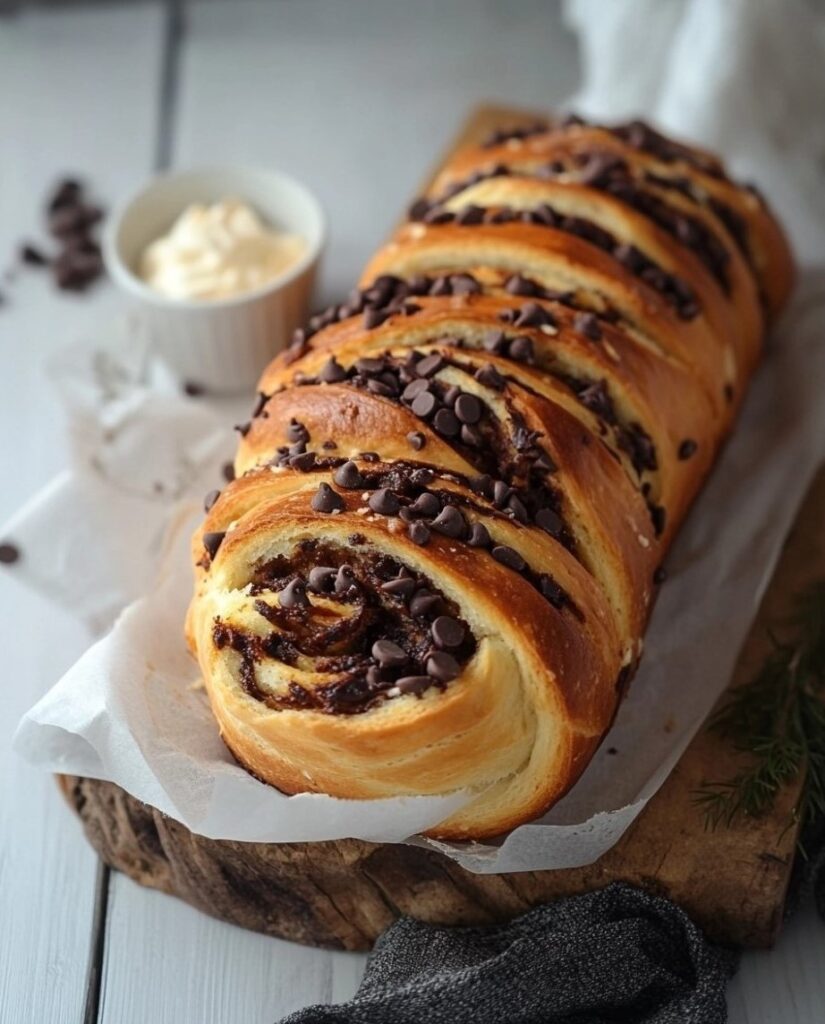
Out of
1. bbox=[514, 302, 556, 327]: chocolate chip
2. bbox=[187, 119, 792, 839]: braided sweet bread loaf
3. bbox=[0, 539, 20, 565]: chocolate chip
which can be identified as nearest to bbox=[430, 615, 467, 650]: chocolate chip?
bbox=[187, 119, 792, 839]: braided sweet bread loaf

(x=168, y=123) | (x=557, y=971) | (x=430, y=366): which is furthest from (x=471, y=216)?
(x=168, y=123)

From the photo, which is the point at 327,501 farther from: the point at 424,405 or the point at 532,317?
the point at 532,317

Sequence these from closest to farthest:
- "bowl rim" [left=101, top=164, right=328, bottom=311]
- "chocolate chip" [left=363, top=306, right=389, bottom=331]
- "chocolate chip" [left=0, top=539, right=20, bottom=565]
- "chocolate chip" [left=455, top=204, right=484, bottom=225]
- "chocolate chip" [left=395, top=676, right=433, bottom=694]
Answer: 1. "chocolate chip" [left=395, top=676, right=433, bottom=694]
2. "chocolate chip" [left=363, top=306, right=389, bottom=331]
3. "chocolate chip" [left=455, top=204, right=484, bottom=225]
4. "chocolate chip" [left=0, top=539, right=20, bottom=565]
5. "bowl rim" [left=101, top=164, right=328, bottom=311]

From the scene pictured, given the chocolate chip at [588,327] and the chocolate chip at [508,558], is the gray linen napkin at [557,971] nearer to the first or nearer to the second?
the chocolate chip at [508,558]

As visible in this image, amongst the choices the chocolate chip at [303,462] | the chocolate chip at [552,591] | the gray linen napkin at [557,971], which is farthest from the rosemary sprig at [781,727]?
the chocolate chip at [303,462]

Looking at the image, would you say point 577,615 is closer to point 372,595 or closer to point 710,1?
point 372,595

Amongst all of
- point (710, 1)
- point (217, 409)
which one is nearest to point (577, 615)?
point (217, 409)

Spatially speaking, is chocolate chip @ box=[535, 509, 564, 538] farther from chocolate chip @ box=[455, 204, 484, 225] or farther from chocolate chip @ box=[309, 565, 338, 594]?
chocolate chip @ box=[455, 204, 484, 225]
